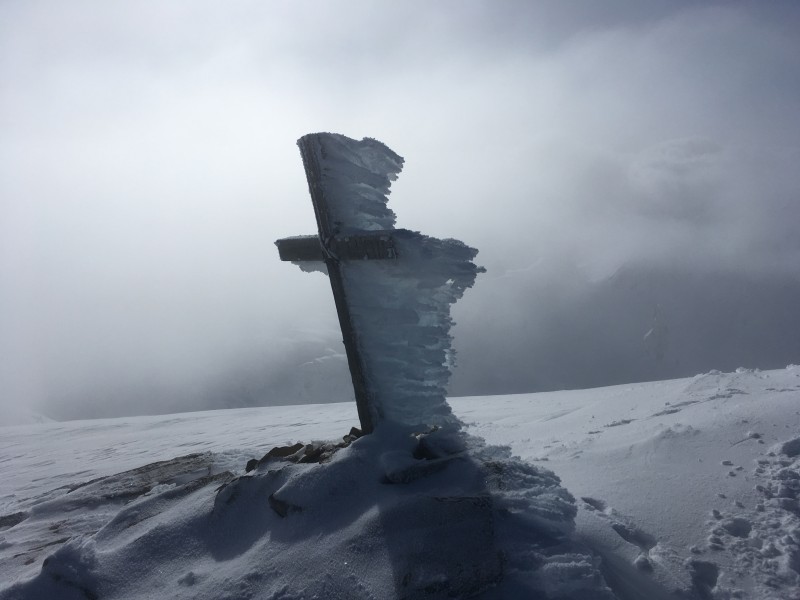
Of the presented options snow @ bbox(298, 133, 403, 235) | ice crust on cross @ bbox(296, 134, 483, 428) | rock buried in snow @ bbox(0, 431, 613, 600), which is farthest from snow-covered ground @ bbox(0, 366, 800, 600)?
snow @ bbox(298, 133, 403, 235)

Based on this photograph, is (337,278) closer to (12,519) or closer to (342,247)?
(342,247)

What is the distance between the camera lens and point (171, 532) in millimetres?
2910

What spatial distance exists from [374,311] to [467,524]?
1813 millimetres

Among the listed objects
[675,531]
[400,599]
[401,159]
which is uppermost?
[401,159]

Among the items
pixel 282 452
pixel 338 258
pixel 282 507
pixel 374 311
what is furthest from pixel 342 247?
pixel 282 452

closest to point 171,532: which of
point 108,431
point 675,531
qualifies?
point 675,531

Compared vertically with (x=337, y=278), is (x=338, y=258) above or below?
above

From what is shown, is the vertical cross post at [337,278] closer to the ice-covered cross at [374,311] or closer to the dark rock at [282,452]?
the ice-covered cross at [374,311]

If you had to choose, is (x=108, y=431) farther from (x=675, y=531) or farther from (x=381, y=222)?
(x=675, y=531)

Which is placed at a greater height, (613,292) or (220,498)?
(613,292)

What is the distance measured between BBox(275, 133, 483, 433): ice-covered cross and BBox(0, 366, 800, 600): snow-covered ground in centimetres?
44

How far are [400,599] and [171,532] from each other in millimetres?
1743

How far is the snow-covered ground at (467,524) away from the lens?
7.13ft

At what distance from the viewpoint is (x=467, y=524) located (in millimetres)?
2293
